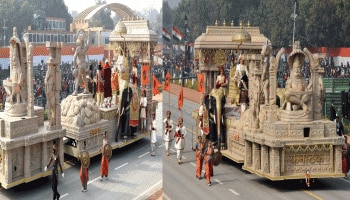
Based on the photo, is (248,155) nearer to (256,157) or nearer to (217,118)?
(256,157)

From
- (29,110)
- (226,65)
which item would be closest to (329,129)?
(226,65)

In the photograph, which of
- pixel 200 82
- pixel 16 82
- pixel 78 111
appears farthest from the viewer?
pixel 200 82

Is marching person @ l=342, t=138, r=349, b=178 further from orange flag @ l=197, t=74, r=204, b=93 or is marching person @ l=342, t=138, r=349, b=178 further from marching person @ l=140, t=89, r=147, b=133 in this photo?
marching person @ l=140, t=89, r=147, b=133

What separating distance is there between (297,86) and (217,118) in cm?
204

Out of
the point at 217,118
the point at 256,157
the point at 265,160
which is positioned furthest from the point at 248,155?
the point at 217,118

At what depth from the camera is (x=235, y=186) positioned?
798 cm

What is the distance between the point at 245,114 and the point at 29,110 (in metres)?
4.13

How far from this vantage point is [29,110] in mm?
7691

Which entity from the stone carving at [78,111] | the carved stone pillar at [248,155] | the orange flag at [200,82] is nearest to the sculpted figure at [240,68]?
the orange flag at [200,82]

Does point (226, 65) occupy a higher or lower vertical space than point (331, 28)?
lower

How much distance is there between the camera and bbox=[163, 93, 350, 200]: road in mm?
7555

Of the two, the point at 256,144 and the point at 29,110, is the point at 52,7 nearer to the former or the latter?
the point at 29,110

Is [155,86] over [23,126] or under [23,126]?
over

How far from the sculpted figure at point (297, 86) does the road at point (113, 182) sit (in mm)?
2834
